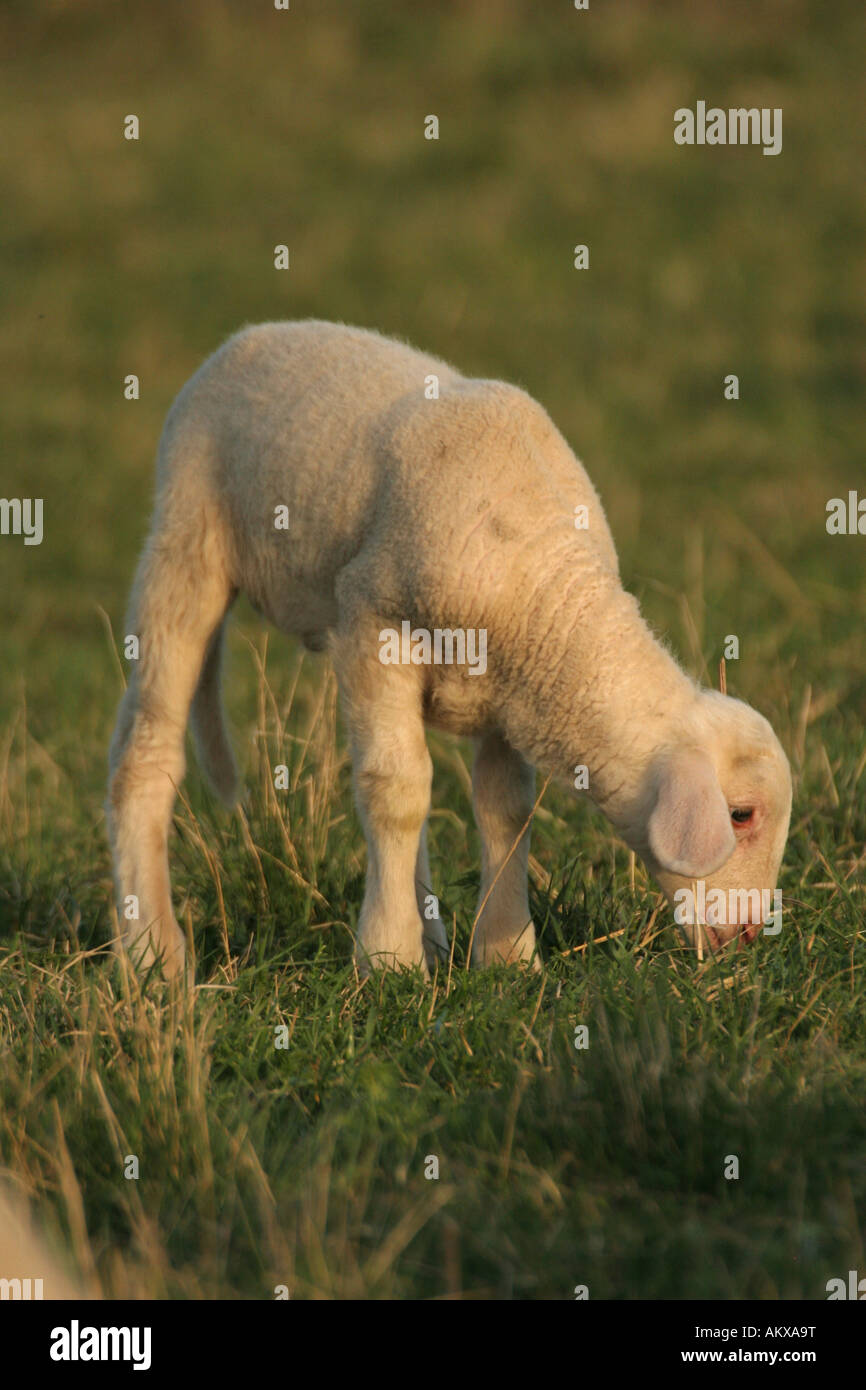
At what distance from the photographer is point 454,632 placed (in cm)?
418

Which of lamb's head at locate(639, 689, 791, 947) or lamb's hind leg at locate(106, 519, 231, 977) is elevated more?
lamb's hind leg at locate(106, 519, 231, 977)

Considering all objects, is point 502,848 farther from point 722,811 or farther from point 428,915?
point 722,811

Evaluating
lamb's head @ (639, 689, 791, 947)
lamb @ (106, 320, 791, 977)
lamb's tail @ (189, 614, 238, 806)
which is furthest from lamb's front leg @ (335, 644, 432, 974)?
lamb's tail @ (189, 614, 238, 806)

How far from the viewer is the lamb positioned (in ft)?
13.3

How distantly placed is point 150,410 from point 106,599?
2.90 m

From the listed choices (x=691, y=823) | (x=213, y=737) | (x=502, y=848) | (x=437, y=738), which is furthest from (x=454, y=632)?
(x=437, y=738)

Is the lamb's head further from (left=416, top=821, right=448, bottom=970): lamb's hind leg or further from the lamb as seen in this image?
(left=416, top=821, right=448, bottom=970): lamb's hind leg

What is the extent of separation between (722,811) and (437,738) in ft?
7.29

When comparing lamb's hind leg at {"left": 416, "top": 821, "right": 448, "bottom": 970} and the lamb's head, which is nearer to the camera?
the lamb's head

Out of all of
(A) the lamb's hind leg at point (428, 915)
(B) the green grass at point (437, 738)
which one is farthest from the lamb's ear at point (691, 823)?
(A) the lamb's hind leg at point (428, 915)

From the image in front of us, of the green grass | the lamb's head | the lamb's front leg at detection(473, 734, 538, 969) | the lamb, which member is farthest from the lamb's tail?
the lamb's head

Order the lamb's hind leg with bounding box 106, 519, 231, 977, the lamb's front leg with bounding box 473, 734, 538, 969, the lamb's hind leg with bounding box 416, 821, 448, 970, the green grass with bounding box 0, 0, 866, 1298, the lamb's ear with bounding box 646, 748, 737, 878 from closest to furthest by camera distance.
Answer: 1. the green grass with bounding box 0, 0, 866, 1298
2. the lamb's ear with bounding box 646, 748, 737, 878
3. the lamb's front leg with bounding box 473, 734, 538, 969
4. the lamb's hind leg with bounding box 416, 821, 448, 970
5. the lamb's hind leg with bounding box 106, 519, 231, 977

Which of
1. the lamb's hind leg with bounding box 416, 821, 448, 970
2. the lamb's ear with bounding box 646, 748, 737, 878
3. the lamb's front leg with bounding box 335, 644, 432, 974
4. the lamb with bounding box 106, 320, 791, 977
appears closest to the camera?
the lamb's ear with bounding box 646, 748, 737, 878

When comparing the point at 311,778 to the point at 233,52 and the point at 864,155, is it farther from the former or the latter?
the point at 233,52
